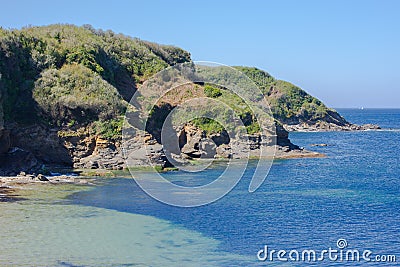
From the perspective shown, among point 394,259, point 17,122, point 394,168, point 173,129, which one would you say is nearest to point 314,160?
point 394,168

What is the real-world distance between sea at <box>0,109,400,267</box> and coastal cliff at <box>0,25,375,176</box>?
5.87 metres

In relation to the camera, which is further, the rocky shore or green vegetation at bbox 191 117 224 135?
the rocky shore

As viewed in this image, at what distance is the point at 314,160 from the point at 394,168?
7881 millimetres

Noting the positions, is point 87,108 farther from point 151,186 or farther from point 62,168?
point 151,186

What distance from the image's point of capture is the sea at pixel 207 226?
18.7 metres
